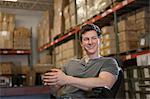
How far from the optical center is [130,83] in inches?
123

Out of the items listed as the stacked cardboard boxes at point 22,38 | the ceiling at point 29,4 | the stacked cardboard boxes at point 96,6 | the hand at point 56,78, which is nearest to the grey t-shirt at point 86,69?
the hand at point 56,78

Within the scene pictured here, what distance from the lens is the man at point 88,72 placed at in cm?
169

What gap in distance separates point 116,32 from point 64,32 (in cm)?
206

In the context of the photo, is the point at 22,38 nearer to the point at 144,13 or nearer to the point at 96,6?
the point at 96,6

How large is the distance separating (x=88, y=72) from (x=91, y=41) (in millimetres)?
237

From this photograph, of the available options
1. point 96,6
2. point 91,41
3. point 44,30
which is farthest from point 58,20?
point 91,41

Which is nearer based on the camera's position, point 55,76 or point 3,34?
point 55,76

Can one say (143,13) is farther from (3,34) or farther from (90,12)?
(3,34)

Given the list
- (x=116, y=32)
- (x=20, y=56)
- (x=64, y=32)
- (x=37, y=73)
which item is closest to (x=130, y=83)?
(x=116, y=32)

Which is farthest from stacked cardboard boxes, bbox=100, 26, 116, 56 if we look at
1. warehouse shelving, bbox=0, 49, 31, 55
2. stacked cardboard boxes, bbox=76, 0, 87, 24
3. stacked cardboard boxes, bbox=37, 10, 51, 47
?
warehouse shelving, bbox=0, 49, 31, 55

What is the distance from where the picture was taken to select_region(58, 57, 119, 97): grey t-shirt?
6.30 feet

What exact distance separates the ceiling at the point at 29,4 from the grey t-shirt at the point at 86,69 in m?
5.50

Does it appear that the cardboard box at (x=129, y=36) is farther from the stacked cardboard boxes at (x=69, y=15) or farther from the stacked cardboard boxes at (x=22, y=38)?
the stacked cardboard boxes at (x=22, y=38)

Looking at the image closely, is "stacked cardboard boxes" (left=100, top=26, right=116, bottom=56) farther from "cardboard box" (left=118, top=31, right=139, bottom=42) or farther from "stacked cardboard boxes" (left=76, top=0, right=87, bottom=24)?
"stacked cardboard boxes" (left=76, top=0, right=87, bottom=24)
